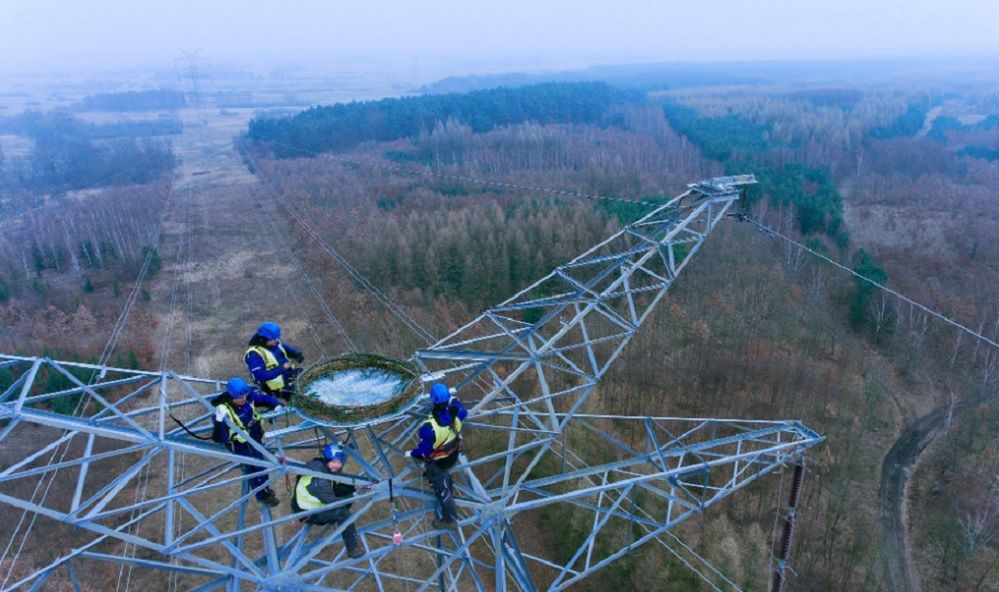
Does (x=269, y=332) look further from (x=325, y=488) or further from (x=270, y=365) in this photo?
(x=325, y=488)

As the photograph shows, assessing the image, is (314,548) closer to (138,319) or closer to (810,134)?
(138,319)

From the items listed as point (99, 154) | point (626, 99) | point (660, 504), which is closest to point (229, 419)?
point (660, 504)

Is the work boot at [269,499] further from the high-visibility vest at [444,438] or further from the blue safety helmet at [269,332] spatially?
the high-visibility vest at [444,438]

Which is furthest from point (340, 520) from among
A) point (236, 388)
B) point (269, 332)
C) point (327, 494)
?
point (269, 332)

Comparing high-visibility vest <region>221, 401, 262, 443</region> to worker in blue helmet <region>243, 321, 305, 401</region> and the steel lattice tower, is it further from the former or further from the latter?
worker in blue helmet <region>243, 321, 305, 401</region>

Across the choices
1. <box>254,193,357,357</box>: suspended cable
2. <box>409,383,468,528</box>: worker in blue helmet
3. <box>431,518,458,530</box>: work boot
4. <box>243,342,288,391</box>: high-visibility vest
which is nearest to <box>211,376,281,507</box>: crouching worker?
<box>243,342,288,391</box>: high-visibility vest

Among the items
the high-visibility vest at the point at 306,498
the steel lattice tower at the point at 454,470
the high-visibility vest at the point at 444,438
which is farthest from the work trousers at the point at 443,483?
the high-visibility vest at the point at 306,498
